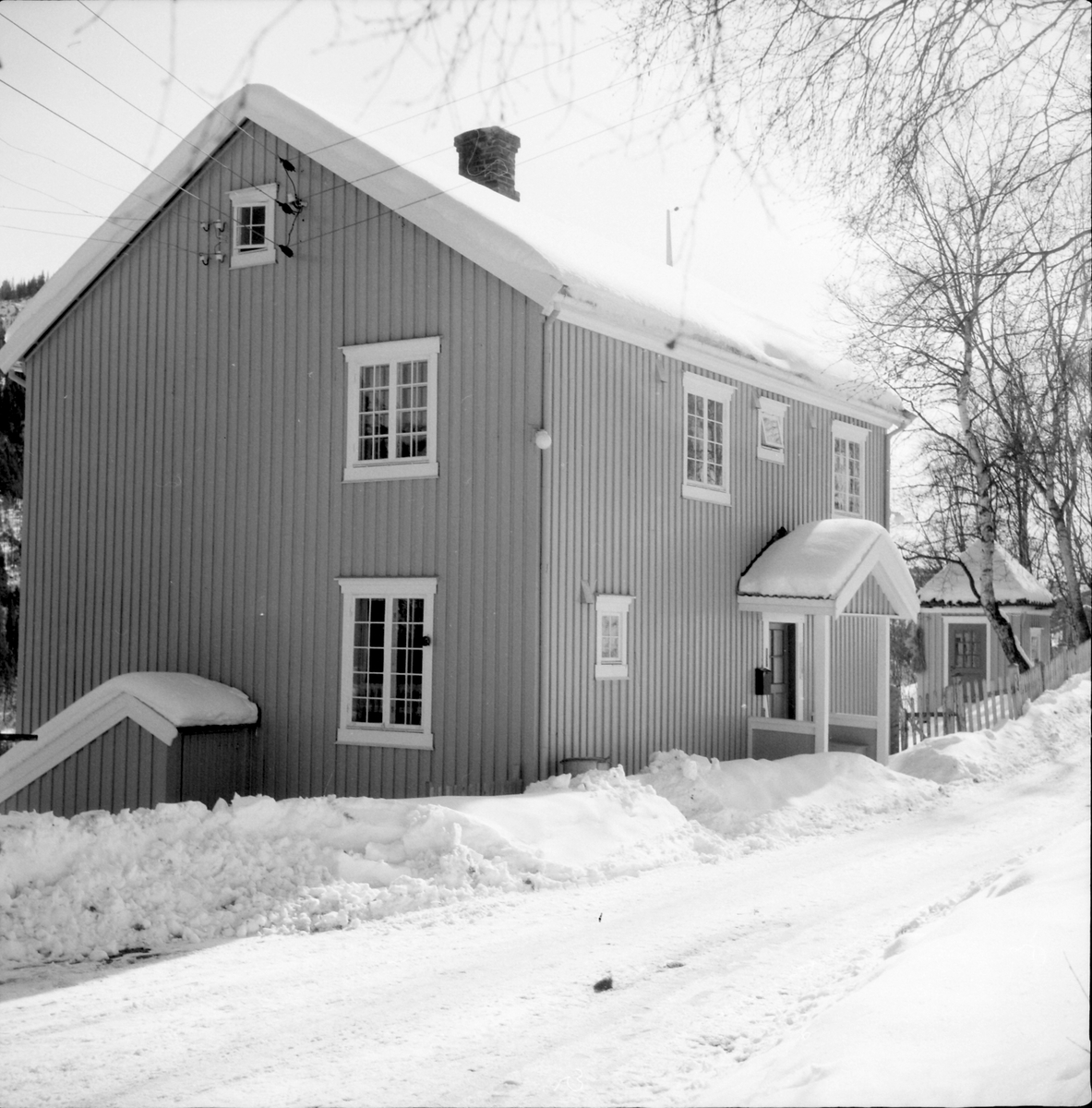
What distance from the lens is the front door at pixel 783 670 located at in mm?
17797

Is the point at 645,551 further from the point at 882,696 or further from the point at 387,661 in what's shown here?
the point at 882,696

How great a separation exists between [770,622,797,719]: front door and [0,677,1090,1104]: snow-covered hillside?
461cm

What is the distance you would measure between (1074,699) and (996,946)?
2076 millimetres

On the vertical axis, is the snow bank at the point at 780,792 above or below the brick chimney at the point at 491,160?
below

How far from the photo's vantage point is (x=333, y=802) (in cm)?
1045

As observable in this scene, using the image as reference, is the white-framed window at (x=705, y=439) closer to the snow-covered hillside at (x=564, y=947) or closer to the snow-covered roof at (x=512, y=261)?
the snow-covered roof at (x=512, y=261)

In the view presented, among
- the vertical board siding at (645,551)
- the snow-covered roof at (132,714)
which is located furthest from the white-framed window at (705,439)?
the snow-covered roof at (132,714)

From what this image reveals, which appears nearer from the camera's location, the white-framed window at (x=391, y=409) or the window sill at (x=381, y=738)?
the window sill at (x=381, y=738)

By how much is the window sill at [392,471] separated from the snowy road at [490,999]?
A: 5661mm

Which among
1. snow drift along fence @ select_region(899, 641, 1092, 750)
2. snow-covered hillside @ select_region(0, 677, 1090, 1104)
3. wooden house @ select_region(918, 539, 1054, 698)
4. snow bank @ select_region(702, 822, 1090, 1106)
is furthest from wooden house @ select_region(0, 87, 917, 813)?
wooden house @ select_region(918, 539, 1054, 698)

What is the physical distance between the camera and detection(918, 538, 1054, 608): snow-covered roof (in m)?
25.6

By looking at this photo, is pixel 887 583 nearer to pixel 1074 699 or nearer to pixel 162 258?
pixel 162 258

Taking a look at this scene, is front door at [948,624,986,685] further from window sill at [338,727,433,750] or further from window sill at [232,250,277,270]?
window sill at [232,250,277,270]

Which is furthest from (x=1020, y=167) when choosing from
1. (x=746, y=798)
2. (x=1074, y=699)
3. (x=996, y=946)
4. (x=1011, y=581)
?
(x=1011, y=581)
